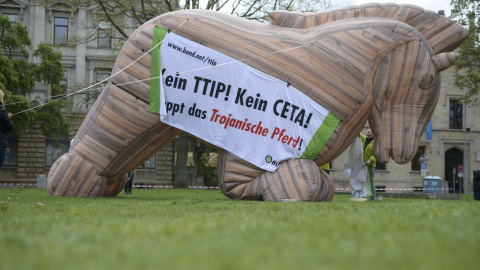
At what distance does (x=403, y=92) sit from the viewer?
832 centimetres

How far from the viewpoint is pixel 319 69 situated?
316 inches

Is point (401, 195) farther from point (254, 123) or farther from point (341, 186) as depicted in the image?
point (341, 186)

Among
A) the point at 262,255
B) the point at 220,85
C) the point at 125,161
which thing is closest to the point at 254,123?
the point at 220,85

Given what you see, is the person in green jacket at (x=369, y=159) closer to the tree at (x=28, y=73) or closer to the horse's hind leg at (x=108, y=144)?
the horse's hind leg at (x=108, y=144)

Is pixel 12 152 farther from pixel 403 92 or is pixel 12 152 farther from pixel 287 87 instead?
pixel 403 92

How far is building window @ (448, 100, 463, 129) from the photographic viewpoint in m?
39.1

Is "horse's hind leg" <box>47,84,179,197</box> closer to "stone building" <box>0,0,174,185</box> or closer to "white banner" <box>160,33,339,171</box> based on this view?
"white banner" <box>160,33,339,171</box>

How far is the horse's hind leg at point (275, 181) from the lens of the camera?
25.6ft

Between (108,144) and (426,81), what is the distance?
5.23m

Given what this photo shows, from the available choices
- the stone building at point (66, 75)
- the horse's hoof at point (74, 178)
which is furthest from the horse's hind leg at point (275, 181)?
the stone building at point (66, 75)

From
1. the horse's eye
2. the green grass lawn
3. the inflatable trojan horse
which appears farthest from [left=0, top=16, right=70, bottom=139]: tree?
the green grass lawn

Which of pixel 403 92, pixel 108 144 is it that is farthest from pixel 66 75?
pixel 403 92

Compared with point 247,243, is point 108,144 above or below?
above

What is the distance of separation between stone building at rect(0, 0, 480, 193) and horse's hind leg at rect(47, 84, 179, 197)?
20.3 meters
